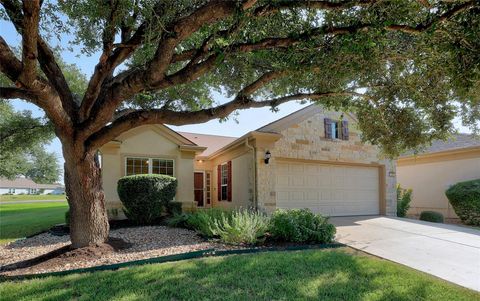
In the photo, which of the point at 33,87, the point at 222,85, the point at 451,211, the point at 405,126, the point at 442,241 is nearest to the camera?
the point at 33,87

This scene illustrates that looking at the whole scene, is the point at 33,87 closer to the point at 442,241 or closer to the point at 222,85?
the point at 222,85

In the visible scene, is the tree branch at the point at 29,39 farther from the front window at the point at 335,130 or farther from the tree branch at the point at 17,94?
the front window at the point at 335,130

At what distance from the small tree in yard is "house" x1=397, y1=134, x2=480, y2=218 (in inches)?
277

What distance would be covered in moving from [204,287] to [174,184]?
7342 millimetres

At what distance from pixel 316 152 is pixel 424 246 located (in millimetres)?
5813

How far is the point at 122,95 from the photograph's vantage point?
5.43 metres

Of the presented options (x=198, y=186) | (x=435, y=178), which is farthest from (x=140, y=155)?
(x=435, y=178)

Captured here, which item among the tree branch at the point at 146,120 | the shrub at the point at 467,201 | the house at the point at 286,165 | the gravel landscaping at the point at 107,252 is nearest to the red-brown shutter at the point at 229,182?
the house at the point at 286,165

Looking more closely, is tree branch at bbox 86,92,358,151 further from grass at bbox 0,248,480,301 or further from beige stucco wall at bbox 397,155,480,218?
beige stucco wall at bbox 397,155,480,218

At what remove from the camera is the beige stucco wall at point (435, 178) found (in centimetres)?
1400

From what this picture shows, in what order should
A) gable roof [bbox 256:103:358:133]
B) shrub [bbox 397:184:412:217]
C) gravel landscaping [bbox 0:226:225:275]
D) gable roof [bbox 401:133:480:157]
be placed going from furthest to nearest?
shrub [bbox 397:184:412:217], gable roof [bbox 401:133:480:157], gable roof [bbox 256:103:358:133], gravel landscaping [bbox 0:226:225:275]

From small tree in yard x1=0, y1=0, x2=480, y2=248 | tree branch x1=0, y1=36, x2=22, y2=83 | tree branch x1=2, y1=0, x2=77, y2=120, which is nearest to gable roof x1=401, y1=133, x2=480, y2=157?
small tree in yard x1=0, y1=0, x2=480, y2=248

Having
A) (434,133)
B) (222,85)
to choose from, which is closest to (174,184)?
(222,85)

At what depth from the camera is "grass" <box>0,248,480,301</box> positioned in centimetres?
387
